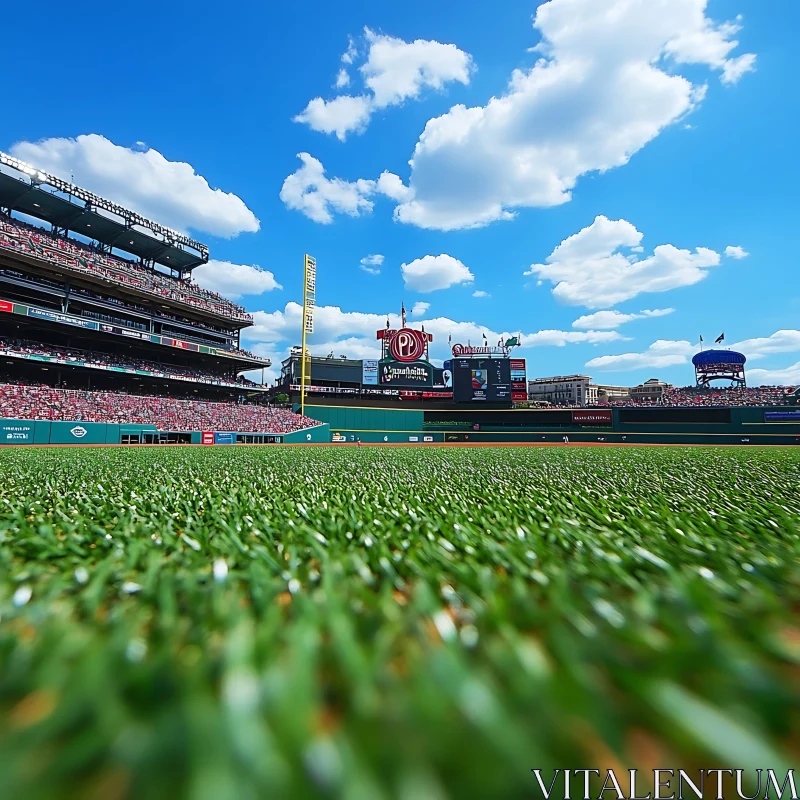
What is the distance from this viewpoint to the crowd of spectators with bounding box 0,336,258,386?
107 ft

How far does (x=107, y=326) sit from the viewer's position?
123 feet

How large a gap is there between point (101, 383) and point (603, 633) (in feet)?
159

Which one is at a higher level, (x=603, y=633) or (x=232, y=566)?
(x=603, y=633)

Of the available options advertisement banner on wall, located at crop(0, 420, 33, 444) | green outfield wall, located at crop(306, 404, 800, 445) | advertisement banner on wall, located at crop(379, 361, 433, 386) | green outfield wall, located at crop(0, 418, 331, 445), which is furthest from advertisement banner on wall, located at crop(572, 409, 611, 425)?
advertisement banner on wall, located at crop(0, 420, 33, 444)

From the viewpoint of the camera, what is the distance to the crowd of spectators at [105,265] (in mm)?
34916

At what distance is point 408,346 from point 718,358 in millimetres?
49889

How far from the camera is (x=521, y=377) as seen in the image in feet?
172

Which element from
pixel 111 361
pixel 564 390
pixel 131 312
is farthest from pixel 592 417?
pixel 564 390

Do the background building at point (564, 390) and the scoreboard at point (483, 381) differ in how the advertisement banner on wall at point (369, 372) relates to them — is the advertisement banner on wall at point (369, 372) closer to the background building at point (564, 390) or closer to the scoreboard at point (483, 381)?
the scoreboard at point (483, 381)

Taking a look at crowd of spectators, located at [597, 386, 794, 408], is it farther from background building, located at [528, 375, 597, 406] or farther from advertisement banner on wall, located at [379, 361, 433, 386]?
background building, located at [528, 375, 597, 406]

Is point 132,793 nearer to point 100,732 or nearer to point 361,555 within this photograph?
point 100,732

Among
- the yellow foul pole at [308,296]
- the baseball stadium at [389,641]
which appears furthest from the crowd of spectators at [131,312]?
the baseball stadium at [389,641]

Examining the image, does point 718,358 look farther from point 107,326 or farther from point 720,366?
point 107,326

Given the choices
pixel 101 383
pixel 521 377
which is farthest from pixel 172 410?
pixel 521 377
